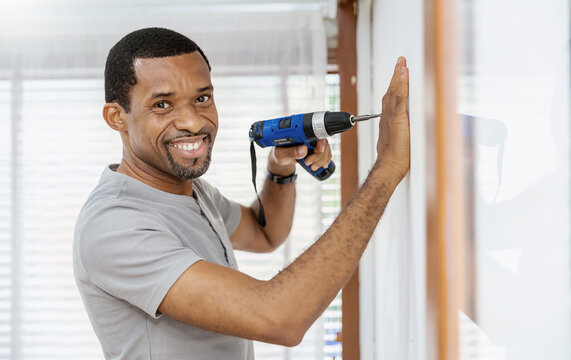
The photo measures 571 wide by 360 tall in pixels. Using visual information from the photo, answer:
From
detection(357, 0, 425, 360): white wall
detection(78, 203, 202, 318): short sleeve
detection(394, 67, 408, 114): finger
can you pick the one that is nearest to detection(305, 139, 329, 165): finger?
detection(357, 0, 425, 360): white wall

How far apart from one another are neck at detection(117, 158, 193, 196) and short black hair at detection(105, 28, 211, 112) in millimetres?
156

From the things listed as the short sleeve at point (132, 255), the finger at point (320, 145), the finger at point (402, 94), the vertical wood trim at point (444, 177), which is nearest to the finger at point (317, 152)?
the finger at point (320, 145)

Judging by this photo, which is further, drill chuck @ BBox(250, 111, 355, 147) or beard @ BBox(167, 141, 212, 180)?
beard @ BBox(167, 141, 212, 180)

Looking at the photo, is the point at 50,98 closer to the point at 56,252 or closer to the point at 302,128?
the point at 56,252

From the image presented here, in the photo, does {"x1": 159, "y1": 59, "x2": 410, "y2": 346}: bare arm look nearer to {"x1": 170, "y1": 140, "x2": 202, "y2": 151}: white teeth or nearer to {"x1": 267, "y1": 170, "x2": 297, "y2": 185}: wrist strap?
{"x1": 170, "y1": 140, "x2": 202, "y2": 151}: white teeth

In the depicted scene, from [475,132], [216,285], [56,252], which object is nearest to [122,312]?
[216,285]

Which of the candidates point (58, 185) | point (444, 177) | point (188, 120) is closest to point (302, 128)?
point (188, 120)

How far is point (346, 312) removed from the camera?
188 cm

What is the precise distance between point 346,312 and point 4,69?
167 centimetres

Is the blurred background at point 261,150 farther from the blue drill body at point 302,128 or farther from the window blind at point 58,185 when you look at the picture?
the blue drill body at point 302,128

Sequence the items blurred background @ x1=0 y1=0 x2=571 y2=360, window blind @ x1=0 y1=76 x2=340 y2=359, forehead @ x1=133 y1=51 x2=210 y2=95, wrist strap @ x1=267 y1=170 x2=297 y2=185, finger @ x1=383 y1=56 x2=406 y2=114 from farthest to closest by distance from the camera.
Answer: window blind @ x1=0 y1=76 x2=340 y2=359 < wrist strap @ x1=267 y1=170 x2=297 y2=185 < forehead @ x1=133 y1=51 x2=210 y2=95 < finger @ x1=383 y1=56 x2=406 y2=114 < blurred background @ x1=0 y1=0 x2=571 y2=360

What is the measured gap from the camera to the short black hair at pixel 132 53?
1197 mm

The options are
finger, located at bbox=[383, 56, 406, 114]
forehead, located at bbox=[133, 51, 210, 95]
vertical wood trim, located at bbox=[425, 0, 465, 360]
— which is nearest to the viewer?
vertical wood trim, located at bbox=[425, 0, 465, 360]

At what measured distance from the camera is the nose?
3.98 ft
